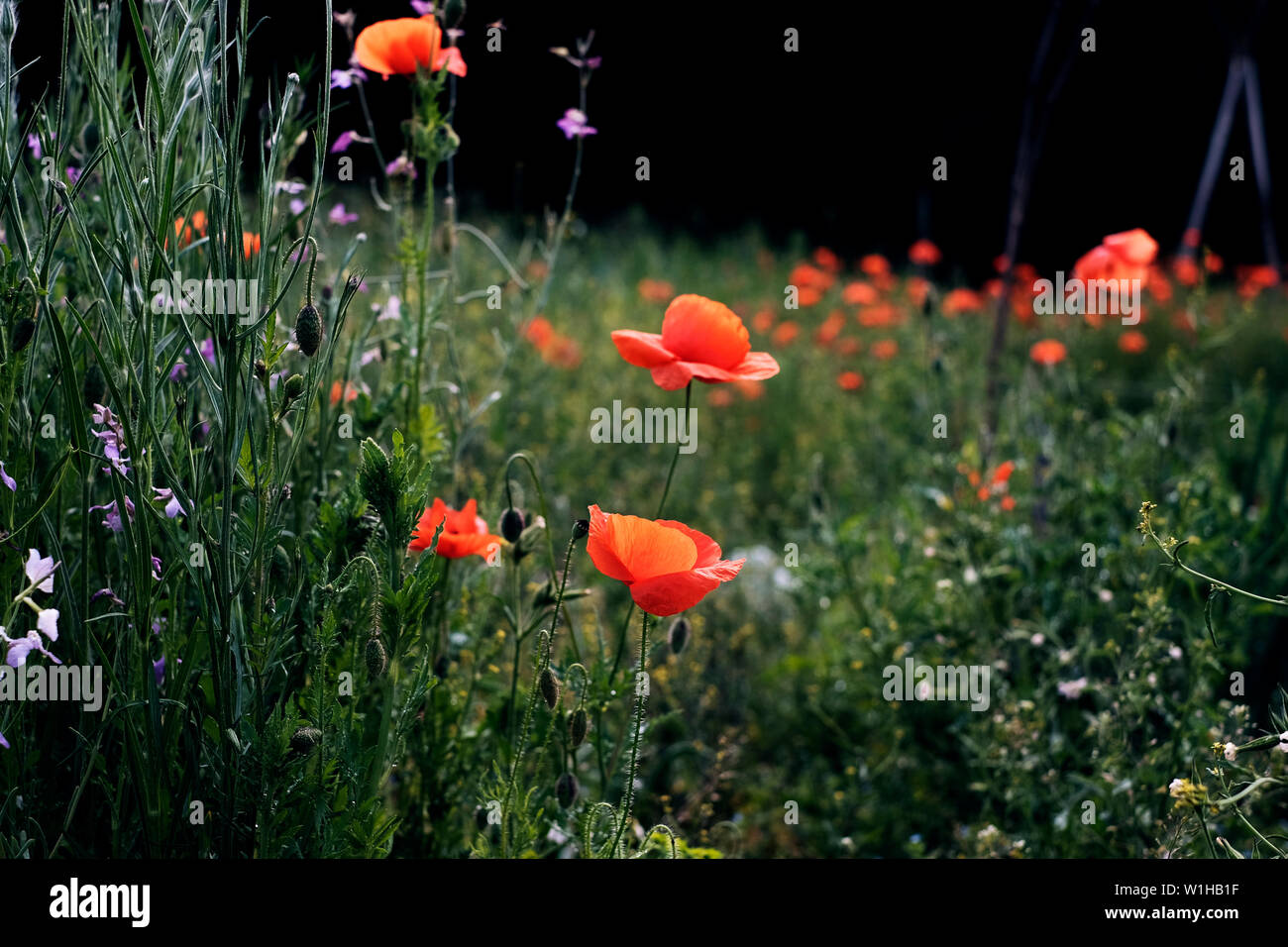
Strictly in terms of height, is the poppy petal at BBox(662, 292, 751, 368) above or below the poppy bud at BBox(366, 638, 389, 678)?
above

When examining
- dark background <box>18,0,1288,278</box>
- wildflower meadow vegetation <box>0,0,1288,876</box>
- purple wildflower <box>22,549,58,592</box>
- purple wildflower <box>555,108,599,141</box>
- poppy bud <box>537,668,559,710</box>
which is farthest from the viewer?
dark background <box>18,0,1288,278</box>

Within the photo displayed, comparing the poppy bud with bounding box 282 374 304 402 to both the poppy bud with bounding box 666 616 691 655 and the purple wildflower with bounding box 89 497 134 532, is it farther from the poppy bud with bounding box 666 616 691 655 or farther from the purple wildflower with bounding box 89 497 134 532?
the poppy bud with bounding box 666 616 691 655

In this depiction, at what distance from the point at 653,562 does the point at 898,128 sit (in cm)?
746

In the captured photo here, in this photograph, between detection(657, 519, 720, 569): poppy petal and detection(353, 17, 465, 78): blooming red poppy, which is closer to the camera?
detection(657, 519, 720, 569): poppy petal

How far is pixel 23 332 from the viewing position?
1.03 meters

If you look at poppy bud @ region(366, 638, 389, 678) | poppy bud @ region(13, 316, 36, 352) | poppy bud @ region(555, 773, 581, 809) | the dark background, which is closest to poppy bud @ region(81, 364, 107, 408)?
poppy bud @ region(13, 316, 36, 352)

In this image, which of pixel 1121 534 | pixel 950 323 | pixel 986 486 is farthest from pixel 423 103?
pixel 950 323

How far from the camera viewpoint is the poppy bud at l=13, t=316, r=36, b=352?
103 centimetres

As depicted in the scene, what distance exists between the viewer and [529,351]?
331 centimetres

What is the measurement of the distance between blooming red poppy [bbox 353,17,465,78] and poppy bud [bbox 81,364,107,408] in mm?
534

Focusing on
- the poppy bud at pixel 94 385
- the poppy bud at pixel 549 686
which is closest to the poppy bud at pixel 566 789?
the poppy bud at pixel 549 686

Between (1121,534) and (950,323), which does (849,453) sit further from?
(950,323)

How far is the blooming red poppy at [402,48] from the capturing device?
136cm
